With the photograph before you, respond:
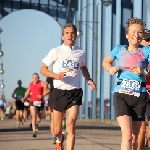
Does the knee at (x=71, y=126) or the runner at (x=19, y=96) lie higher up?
the knee at (x=71, y=126)

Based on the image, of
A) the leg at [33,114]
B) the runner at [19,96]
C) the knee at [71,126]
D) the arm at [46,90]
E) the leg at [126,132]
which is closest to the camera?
the leg at [126,132]

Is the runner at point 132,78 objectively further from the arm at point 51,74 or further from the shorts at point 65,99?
the shorts at point 65,99

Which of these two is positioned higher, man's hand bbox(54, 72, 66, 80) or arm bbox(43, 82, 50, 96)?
man's hand bbox(54, 72, 66, 80)

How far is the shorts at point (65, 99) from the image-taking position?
10.2 metres

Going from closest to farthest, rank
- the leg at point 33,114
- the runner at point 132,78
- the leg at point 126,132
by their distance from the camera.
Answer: the leg at point 126,132 → the runner at point 132,78 → the leg at point 33,114

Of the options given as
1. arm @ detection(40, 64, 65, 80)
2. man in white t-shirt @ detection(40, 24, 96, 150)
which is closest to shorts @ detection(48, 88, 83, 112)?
man in white t-shirt @ detection(40, 24, 96, 150)

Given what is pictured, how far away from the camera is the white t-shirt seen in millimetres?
10133

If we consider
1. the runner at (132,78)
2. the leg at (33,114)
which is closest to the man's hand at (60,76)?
the runner at (132,78)

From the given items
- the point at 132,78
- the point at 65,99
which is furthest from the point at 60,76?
the point at 132,78

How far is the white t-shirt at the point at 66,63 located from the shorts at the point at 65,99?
6cm

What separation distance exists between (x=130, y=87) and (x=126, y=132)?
0.49m

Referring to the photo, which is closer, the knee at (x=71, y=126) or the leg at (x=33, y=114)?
the knee at (x=71, y=126)

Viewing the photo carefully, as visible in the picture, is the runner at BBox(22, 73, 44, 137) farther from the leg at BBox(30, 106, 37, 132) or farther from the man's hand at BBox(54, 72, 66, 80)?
the man's hand at BBox(54, 72, 66, 80)

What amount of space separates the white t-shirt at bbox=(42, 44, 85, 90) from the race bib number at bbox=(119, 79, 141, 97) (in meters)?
1.96
